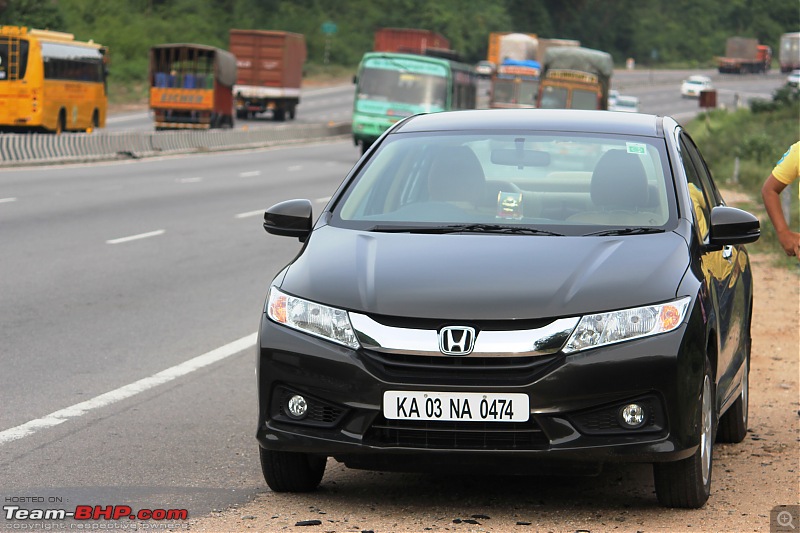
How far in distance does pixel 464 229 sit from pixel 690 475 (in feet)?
4.47

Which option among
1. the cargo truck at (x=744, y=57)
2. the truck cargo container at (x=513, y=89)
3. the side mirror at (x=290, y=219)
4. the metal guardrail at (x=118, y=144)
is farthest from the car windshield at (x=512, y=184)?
the cargo truck at (x=744, y=57)

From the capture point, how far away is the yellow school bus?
40.1m

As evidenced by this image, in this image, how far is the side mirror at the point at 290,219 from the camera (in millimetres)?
6492

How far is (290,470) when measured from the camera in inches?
228

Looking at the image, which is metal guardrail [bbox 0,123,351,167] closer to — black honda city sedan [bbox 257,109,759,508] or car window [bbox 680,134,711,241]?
car window [bbox 680,134,711,241]

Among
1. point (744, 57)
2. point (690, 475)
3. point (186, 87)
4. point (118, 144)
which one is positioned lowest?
point (744, 57)

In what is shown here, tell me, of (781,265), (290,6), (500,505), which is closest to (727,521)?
(500,505)

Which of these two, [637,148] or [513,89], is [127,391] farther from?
[513,89]

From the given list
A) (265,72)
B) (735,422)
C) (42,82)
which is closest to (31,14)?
(265,72)

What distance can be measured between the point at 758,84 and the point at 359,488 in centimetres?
12540

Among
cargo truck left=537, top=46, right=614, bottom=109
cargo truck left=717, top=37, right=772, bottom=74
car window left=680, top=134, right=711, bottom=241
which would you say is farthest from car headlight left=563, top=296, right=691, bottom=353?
cargo truck left=717, top=37, right=772, bottom=74

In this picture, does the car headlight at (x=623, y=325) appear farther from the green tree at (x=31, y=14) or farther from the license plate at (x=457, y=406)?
the green tree at (x=31, y=14)

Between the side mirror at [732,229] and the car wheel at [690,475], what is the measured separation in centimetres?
69

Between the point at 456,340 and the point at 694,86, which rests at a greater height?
the point at 456,340
